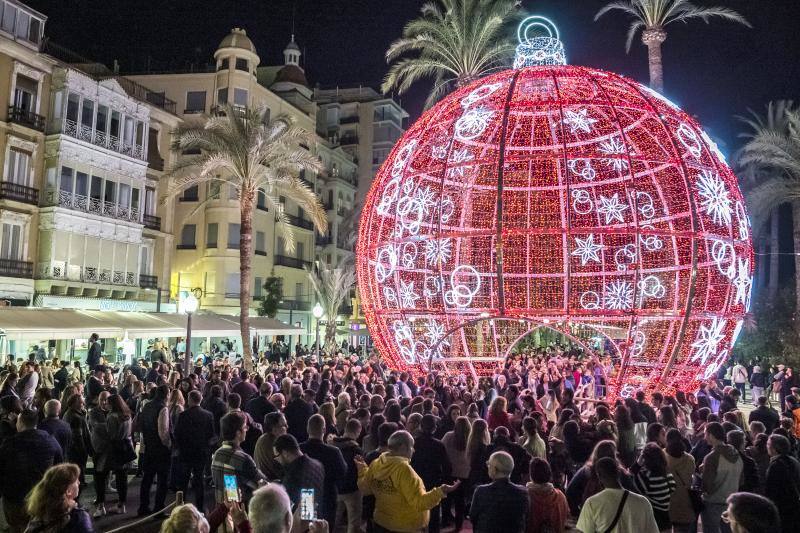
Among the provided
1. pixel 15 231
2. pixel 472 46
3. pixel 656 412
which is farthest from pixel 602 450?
pixel 15 231

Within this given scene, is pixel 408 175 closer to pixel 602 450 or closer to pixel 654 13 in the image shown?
pixel 602 450

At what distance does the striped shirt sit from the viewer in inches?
222

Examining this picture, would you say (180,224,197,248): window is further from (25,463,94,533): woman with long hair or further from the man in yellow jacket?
(25,463,94,533): woman with long hair

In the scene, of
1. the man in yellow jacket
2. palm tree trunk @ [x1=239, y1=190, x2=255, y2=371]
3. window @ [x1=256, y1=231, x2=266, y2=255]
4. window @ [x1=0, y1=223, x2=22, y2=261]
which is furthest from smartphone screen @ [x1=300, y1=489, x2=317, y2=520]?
window @ [x1=256, y1=231, x2=266, y2=255]

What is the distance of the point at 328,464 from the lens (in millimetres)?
6043

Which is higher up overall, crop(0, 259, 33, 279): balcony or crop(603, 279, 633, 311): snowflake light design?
crop(0, 259, 33, 279): balcony

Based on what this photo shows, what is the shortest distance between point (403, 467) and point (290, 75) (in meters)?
49.7

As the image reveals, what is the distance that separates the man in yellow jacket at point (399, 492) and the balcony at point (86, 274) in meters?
26.9

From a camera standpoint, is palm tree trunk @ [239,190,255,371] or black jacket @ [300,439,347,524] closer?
black jacket @ [300,439,347,524]

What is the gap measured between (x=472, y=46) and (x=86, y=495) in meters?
20.4

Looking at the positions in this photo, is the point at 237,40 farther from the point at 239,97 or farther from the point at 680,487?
the point at 680,487

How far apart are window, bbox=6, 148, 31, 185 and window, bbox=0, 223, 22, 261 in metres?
2.00

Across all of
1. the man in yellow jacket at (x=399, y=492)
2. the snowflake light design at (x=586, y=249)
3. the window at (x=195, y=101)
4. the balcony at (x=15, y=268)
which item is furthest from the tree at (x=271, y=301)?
the man in yellow jacket at (x=399, y=492)

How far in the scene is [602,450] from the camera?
5.55 m
